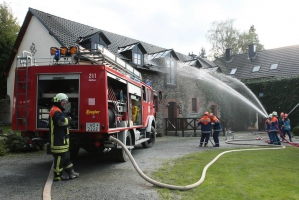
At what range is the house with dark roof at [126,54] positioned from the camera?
16.9 metres

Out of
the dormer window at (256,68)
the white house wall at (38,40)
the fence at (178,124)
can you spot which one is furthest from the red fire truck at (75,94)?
the dormer window at (256,68)

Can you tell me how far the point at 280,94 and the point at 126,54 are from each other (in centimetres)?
1453

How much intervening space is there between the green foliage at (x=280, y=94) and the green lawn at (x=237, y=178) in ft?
56.0

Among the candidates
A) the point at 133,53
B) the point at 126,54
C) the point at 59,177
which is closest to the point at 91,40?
the point at 126,54

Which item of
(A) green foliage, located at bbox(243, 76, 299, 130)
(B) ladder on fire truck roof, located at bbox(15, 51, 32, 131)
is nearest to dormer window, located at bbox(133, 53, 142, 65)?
(B) ladder on fire truck roof, located at bbox(15, 51, 32, 131)

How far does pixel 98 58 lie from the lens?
701 cm

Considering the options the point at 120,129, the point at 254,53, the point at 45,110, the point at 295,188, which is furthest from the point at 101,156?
the point at 254,53

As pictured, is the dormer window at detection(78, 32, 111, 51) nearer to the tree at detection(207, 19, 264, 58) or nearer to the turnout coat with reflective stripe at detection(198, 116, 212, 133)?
the turnout coat with reflective stripe at detection(198, 116, 212, 133)

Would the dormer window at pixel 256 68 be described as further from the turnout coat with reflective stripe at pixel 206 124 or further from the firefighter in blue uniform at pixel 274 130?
the turnout coat with reflective stripe at pixel 206 124

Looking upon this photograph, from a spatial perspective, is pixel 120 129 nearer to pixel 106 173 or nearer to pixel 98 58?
pixel 106 173

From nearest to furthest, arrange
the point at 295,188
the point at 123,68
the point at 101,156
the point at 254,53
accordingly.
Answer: the point at 295,188
the point at 123,68
the point at 101,156
the point at 254,53

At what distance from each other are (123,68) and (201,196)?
487cm

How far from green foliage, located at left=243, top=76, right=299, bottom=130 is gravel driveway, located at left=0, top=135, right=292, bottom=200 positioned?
1909 centimetres

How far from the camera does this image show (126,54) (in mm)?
19016
